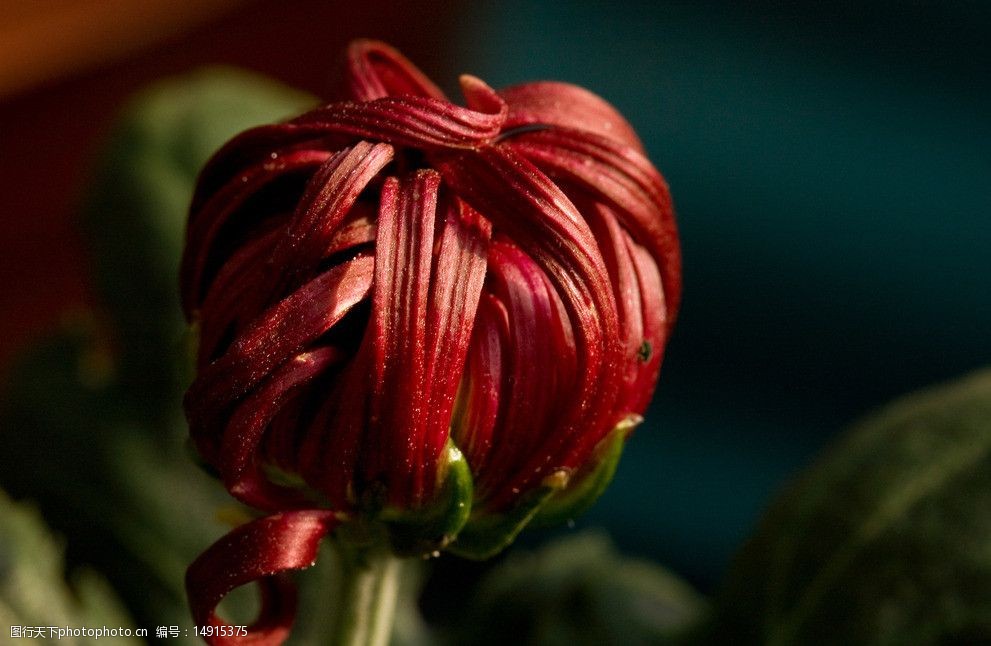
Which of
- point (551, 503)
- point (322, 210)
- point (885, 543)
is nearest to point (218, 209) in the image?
point (322, 210)

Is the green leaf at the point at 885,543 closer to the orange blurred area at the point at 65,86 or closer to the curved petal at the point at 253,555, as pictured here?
the curved petal at the point at 253,555

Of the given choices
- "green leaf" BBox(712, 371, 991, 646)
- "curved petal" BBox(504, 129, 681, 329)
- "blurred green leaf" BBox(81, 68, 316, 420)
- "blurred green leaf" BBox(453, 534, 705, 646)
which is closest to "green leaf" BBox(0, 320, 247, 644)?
"blurred green leaf" BBox(81, 68, 316, 420)

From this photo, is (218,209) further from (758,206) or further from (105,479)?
(758,206)

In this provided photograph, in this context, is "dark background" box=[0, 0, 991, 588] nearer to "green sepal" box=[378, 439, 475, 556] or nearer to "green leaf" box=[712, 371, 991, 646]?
"green leaf" box=[712, 371, 991, 646]

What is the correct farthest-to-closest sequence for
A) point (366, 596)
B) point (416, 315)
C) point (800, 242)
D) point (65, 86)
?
point (65, 86) < point (800, 242) < point (366, 596) < point (416, 315)

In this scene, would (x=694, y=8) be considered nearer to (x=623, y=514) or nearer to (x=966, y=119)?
(x=966, y=119)

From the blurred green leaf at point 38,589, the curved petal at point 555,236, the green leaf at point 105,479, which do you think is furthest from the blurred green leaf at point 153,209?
the curved petal at point 555,236

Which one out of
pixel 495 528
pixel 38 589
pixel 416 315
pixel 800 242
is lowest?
pixel 800 242
